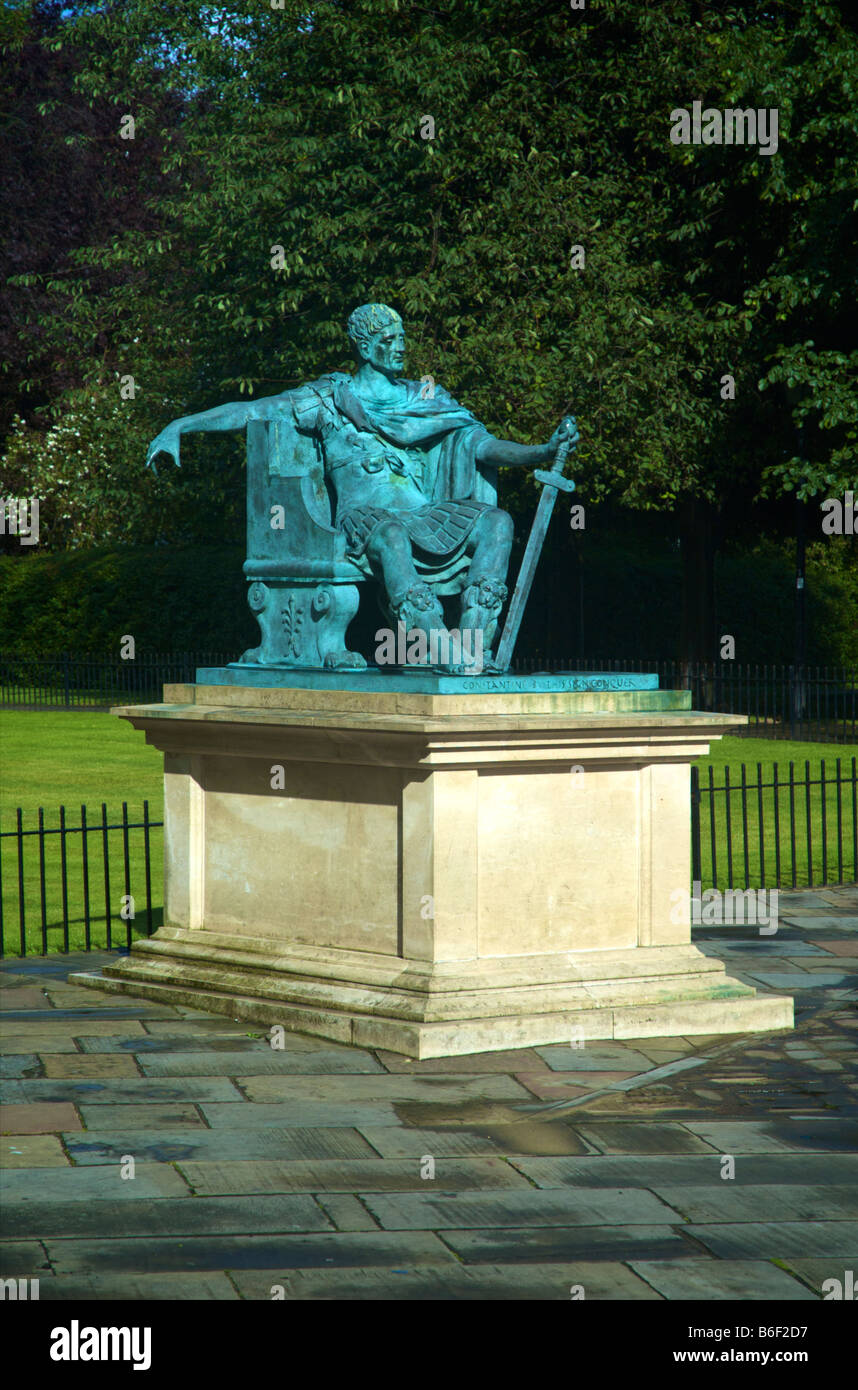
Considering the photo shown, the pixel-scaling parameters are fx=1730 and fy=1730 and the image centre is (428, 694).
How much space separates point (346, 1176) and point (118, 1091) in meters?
1.47

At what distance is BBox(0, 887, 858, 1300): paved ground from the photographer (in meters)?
4.84

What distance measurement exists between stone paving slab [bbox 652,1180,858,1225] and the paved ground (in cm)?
1

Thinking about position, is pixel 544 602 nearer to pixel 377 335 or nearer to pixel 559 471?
pixel 377 335

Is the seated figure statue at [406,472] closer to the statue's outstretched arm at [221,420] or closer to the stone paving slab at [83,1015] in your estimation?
the statue's outstretched arm at [221,420]

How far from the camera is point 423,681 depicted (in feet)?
25.5

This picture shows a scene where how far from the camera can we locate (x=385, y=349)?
8.61 m

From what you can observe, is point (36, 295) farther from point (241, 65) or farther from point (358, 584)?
point (358, 584)

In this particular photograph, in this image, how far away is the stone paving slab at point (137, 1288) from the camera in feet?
15.0

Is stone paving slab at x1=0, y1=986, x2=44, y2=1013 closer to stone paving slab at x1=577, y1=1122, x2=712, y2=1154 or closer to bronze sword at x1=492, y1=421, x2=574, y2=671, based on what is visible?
bronze sword at x1=492, y1=421, x2=574, y2=671

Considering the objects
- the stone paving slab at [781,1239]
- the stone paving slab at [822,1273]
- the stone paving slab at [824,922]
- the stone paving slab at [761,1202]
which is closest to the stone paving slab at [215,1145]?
the stone paving slab at [761,1202]

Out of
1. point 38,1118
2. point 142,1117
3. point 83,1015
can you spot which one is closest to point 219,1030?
point 83,1015

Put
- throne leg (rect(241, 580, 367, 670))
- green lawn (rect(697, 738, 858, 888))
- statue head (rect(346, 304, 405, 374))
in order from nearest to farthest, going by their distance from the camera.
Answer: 1. throne leg (rect(241, 580, 367, 670))
2. statue head (rect(346, 304, 405, 374))
3. green lawn (rect(697, 738, 858, 888))

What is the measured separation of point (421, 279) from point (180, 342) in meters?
7.09

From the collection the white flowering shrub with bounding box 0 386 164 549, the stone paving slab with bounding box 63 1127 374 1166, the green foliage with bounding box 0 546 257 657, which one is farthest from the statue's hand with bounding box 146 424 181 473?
the green foliage with bounding box 0 546 257 657
